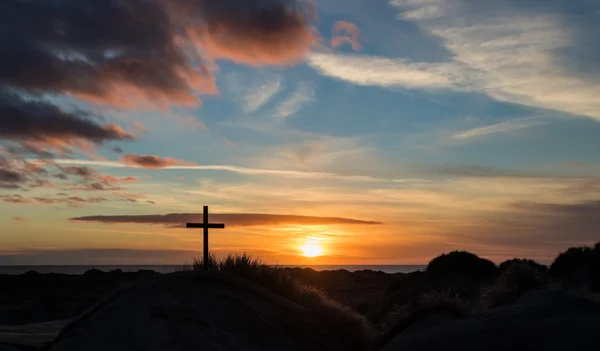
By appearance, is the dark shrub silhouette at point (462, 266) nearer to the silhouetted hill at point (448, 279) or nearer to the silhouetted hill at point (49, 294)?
the silhouetted hill at point (448, 279)

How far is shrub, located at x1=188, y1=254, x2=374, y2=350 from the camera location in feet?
32.8

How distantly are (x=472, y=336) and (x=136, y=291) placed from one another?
5.68m

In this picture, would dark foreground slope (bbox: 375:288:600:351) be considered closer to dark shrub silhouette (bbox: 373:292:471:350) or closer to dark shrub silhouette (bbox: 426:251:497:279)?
dark shrub silhouette (bbox: 373:292:471:350)

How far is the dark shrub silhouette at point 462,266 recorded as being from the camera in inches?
789

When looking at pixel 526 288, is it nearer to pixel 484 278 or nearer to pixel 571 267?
pixel 571 267

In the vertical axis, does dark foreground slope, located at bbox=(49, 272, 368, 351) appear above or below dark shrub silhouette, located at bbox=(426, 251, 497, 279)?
below

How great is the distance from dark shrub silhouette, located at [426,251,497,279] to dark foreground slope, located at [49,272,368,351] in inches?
453

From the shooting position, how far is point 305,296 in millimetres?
10922

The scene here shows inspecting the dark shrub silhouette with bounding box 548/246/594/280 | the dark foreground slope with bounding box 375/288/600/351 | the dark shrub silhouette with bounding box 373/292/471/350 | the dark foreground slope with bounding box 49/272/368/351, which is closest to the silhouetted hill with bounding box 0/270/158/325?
the dark foreground slope with bounding box 49/272/368/351

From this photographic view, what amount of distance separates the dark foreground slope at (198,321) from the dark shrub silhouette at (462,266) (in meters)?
11.5

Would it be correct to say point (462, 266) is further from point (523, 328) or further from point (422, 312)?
point (523, 328)

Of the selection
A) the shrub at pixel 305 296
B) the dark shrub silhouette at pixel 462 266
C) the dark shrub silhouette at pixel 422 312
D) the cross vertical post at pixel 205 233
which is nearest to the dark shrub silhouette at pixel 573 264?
the dark shrub silhouette at pixel 462 266

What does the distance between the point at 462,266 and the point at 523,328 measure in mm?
14939

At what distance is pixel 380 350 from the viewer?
7.73m
